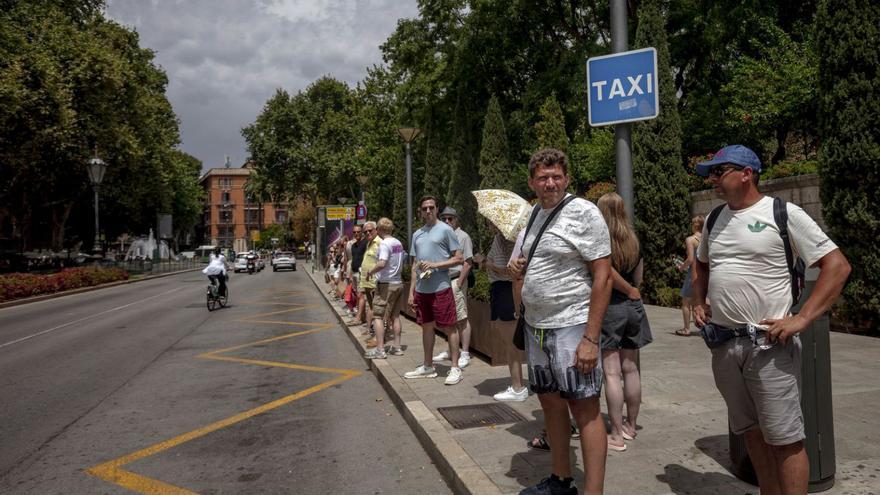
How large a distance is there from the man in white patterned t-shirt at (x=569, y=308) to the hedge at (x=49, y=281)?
75.8 ft

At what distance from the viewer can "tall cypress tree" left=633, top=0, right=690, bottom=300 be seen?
14.2m

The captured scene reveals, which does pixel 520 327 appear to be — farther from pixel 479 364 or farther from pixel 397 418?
pixel 479 364

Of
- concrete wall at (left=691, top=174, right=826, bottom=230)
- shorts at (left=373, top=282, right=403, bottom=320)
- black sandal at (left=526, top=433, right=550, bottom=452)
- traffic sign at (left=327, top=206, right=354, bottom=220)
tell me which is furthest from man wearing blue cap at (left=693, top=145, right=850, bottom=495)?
traffic sign at (left=327, top=206, right=354, bottom=220)

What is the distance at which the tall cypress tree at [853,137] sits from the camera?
8266mm

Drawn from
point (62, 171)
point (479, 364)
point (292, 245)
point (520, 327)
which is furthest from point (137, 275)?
point (292, 245)

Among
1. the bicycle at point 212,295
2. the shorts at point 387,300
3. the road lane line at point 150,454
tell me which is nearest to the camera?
the road lane line at point 150,454

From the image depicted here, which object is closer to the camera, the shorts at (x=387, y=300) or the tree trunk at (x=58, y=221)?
the shorts at (x=387, y=300)

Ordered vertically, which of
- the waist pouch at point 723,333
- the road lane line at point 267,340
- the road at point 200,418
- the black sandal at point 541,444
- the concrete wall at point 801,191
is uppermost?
the concrete wall at point 801,191

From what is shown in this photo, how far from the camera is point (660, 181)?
1424 centimetres

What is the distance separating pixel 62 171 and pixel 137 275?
35.3ft

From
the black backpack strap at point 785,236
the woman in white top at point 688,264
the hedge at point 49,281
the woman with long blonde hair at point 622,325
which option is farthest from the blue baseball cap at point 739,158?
the hedge at point 49,281

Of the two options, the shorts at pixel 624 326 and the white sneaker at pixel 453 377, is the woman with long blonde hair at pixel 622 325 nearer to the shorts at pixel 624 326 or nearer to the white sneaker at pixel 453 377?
the shorts at pixel 624 326

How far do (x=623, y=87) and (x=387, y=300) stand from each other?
419 cm

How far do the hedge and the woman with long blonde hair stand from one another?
22.7 m
